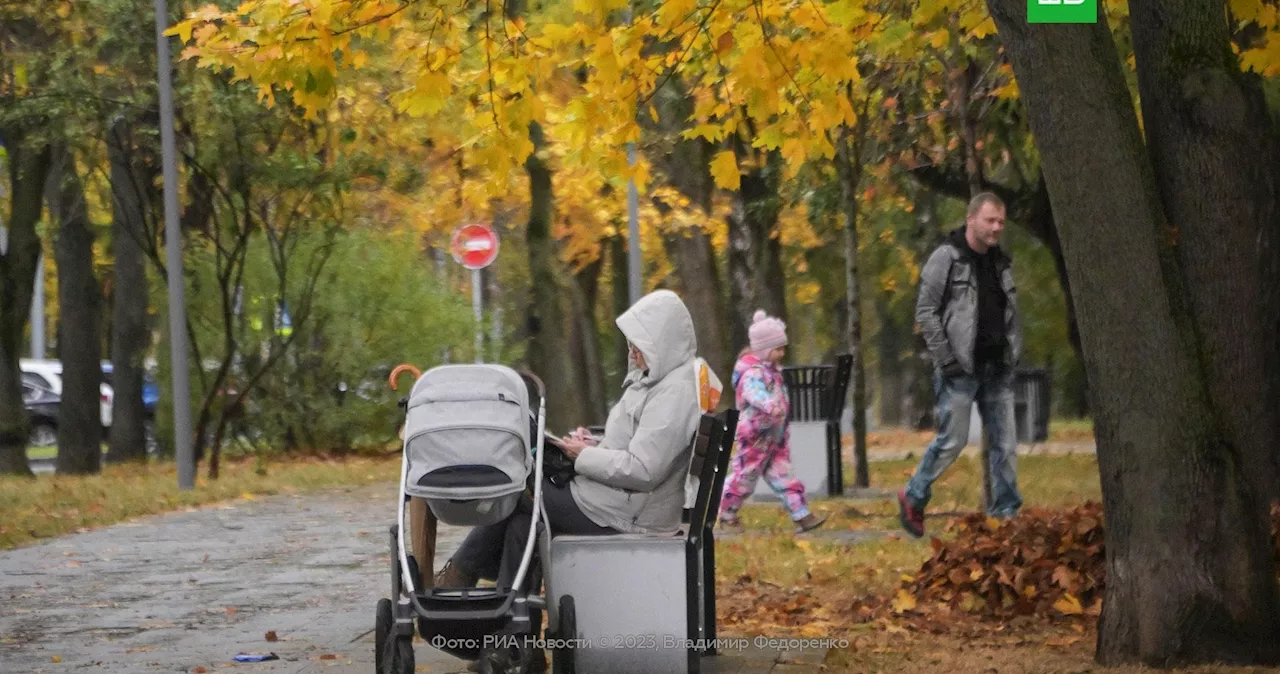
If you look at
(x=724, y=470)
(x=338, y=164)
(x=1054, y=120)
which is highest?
(x=338, y=164)

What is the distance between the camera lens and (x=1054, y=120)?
24.4 feet

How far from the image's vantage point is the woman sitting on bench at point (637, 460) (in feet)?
24.0

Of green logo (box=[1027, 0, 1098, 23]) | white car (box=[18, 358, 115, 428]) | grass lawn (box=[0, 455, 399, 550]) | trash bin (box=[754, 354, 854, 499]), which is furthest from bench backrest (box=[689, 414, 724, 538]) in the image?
white car (box=[18, 358, 115, 428])

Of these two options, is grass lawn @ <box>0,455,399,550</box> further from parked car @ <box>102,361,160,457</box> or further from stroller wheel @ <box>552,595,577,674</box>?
parked car @ <box>102,361,160,457</box>

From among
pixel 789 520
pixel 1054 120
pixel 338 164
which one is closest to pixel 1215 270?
pixel 1054 120

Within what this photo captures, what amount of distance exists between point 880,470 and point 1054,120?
50.2 ft

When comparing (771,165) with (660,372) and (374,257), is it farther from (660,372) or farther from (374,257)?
(660,372)

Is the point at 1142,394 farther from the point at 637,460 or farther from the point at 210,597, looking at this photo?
the point at 210,597

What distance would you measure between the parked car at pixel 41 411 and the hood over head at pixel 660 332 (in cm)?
3879

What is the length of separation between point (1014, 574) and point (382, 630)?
3.38m

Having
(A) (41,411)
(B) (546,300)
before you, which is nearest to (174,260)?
(B) (546,300)

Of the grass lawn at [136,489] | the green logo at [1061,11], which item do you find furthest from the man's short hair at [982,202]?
the grass lawn at [136,489]

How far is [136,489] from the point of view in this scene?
18.8m

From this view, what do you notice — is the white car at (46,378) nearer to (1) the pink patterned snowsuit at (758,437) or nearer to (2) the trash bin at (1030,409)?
(2) the trash bin at (1030,409)
